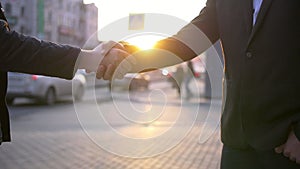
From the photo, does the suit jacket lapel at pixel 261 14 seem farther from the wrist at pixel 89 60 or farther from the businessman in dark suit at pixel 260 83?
the wrist at pixel 89 60

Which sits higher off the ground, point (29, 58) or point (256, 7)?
point (256, 7)

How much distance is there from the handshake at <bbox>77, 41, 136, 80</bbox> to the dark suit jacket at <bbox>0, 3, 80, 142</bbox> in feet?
0.50

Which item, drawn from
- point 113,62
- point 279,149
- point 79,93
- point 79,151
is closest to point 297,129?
point 279,149

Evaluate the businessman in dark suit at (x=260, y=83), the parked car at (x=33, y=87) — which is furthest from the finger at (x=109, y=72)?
the parked car at (x=33, y=87)

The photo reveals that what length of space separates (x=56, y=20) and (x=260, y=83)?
5569 cm

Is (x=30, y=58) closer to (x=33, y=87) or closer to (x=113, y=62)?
(x=113, y=62)

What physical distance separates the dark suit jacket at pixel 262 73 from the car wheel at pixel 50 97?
13.5 meters

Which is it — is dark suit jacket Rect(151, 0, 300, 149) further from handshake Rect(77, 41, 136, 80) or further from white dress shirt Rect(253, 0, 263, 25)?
handshake Rect(77, 41, 136, 80)

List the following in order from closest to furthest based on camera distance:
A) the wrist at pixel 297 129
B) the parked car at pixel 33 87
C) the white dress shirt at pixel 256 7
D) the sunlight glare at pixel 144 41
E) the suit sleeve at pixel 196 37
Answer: the wrist at pixel 297 129 < the white dress shirt at pixel 256 7 < the suit sleeve at pixel 196 37 < the sunlight glare at pixel 144 41 < the parked car at pixel 33 87

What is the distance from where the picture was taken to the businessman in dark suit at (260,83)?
5.26ft

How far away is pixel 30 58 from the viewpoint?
73.4 inches

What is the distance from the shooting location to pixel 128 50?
7.38 ft

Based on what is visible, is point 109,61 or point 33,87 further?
point 33,87

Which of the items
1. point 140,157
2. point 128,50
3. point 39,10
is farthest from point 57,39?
point 128,50
